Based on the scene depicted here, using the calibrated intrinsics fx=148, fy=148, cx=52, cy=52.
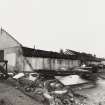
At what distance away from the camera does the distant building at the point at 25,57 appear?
14836 mm

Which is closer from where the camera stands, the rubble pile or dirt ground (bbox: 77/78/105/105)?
the rubble pile

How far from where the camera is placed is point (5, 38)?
691 inches

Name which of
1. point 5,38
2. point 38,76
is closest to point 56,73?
point 38,76

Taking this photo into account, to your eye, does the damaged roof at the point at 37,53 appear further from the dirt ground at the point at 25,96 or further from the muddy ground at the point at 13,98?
the muddy ground at the point at 13,98

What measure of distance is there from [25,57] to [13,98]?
7686 millimetres

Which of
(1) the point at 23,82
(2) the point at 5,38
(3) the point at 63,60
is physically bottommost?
(1) the point at 23,82

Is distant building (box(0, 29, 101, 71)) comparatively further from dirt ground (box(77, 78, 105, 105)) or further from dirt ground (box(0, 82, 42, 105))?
dirt ground (box(0, 82, 42, 105))

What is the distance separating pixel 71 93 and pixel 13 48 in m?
8.97

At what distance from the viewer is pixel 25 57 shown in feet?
48.3

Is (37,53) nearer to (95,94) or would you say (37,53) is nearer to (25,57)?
(25,57)

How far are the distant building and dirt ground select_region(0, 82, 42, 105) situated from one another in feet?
21.7

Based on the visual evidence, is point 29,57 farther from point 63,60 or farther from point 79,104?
point 79,104

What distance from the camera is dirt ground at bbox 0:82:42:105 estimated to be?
22.7ft

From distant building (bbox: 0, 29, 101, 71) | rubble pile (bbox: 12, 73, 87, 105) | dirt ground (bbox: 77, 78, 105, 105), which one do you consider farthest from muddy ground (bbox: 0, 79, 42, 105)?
distant building (bbox: 0, 29, 101, 71)
